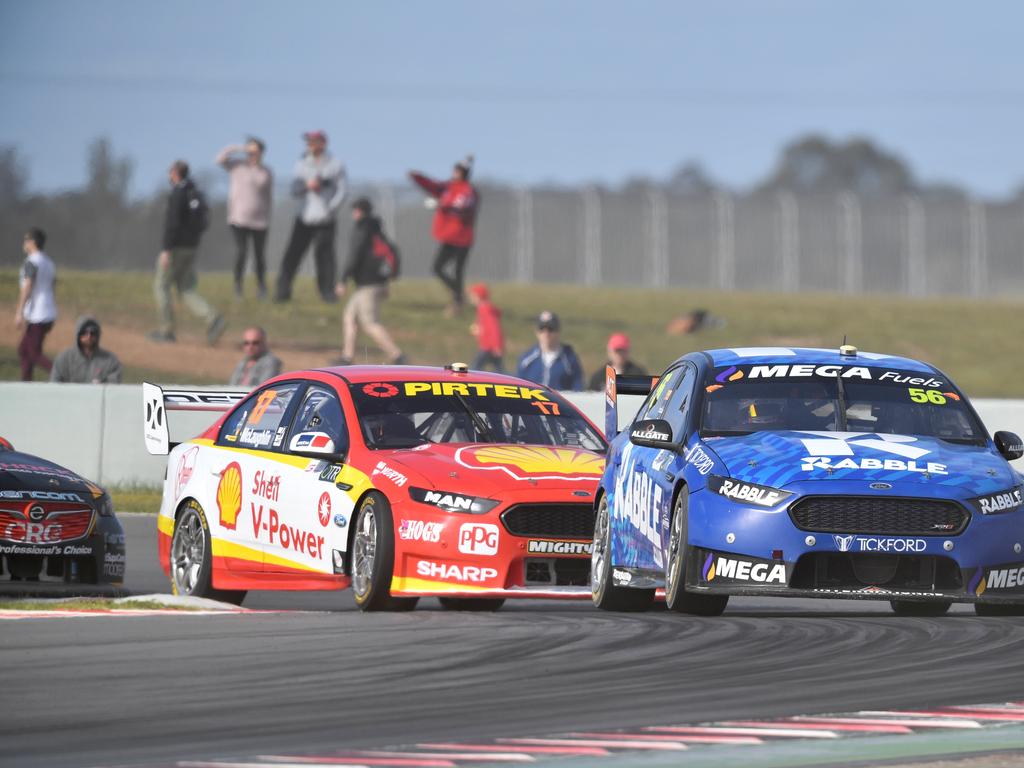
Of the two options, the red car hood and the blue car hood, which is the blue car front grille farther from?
the red car hood

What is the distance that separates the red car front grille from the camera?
1275cm

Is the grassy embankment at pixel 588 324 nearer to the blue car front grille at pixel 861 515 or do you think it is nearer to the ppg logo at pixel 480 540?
the ppg logo at pixel 480 540

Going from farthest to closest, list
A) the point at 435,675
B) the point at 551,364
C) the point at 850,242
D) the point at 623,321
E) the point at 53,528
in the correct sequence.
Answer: the point at 850,242
the point at 623,321
the point at 551,364
the point at 53,528
the point at 435,675

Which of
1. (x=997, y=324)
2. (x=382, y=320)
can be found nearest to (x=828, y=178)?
(x=997, y=324)

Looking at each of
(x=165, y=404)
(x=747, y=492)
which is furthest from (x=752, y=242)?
(x=747, y=492)

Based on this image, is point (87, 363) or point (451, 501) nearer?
point (451, 501)

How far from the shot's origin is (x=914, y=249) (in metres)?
46.9

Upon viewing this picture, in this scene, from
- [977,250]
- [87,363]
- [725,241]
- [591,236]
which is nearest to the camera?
[87,363]

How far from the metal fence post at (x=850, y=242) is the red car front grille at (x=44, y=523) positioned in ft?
111

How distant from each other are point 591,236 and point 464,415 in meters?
31.5

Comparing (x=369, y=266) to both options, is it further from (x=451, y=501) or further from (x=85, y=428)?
(x=451, y=501)

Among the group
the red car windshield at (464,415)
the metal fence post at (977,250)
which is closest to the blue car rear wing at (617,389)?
the red car windshield at (464,415)

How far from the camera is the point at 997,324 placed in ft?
154

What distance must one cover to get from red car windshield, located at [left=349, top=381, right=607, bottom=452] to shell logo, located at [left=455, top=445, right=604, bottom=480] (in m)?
0.25
